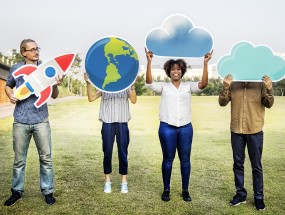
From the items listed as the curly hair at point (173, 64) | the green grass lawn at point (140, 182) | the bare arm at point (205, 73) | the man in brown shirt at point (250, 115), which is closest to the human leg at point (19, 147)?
the green grass lawn at point (140, 182)

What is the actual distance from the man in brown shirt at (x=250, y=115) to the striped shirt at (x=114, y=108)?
3.58 ft

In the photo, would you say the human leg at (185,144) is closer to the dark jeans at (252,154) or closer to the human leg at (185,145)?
the human leg at (185,145)

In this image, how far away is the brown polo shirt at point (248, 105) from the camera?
4.00 metres

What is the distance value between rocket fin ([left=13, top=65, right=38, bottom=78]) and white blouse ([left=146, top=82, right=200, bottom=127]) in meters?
1.24

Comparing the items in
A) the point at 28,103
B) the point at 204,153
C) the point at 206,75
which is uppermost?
the point at 206,75

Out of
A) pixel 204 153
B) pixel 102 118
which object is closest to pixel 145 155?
pixel 204 153

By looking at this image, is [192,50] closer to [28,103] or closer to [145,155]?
[28,103]

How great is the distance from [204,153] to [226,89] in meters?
3.71

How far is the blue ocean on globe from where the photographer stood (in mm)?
4242

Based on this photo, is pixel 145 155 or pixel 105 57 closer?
pixel 105 57

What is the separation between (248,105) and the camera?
4.02m

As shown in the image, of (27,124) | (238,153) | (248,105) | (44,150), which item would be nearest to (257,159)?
(238,153)

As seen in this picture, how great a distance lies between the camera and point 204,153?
7.56 m

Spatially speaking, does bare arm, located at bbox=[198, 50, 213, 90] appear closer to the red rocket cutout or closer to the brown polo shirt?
the brown polo shirt
